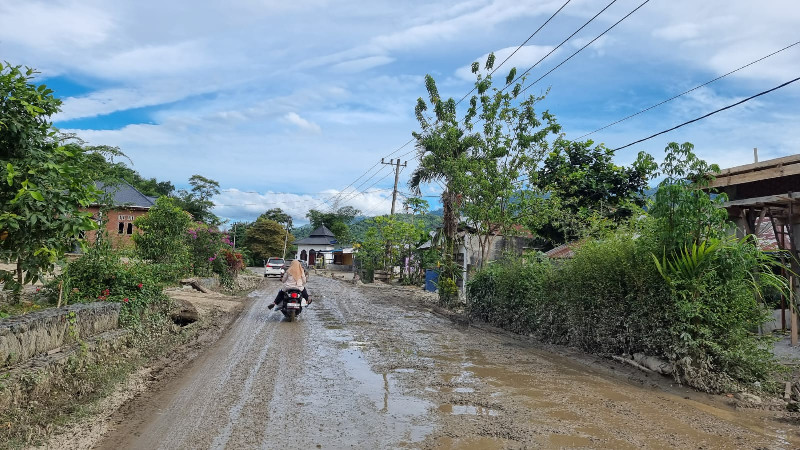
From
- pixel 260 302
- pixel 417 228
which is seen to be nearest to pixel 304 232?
pixel 417 228

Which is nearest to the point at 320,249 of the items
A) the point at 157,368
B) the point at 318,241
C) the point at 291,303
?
the point at 318,241

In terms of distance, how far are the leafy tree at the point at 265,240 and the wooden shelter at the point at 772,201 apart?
227ft

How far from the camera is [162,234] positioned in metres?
18.7

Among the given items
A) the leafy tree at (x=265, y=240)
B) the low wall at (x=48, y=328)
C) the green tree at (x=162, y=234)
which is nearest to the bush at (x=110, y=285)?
the low wall at (x=48, y=328)

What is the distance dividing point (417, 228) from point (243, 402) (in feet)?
105

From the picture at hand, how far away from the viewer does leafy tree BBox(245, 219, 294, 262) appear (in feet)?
250

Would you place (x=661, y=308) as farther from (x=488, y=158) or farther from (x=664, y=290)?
(x=488, y=158)

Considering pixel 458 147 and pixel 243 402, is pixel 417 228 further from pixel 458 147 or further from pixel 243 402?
pixel 243 402

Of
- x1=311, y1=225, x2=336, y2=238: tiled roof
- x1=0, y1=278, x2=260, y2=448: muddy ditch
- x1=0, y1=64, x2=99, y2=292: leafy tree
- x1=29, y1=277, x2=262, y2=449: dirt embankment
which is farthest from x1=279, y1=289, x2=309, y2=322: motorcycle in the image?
x1=311, y1=225, x2=336, y2=238: tiled roof

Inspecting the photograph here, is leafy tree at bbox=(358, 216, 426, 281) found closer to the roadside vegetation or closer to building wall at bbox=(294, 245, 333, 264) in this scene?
the roadside vegetation

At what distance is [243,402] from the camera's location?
19.9ft

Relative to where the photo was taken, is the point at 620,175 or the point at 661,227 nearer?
→ the point at 661,227

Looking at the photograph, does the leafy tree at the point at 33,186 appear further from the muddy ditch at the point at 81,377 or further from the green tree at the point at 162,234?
the green tree at the point at 162,234

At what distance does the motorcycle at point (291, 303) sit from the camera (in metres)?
14.0
